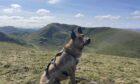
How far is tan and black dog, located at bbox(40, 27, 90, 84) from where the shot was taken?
9.73 m

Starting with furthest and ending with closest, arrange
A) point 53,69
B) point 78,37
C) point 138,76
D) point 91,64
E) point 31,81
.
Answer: point 91,64 → point 138,76 → point 31,81 → point 53,69 → point 78,37

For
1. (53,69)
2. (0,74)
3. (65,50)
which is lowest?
(0,74)

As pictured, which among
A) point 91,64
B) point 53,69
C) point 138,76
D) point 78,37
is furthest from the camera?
point 91,64

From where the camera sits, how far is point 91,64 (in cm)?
2098

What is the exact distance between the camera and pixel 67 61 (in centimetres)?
1012

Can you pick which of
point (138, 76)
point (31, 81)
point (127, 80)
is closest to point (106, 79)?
point (127, 80)

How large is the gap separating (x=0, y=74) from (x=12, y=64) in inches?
89.7

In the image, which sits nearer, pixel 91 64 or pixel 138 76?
pixel 138 76

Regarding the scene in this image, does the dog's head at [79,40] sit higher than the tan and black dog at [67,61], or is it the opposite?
the dog's head at [79,40]

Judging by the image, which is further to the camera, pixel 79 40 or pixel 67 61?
pixel 67 61

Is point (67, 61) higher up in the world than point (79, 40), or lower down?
lower down

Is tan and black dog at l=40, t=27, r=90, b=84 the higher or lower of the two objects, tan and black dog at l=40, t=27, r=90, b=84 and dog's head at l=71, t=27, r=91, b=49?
the lower

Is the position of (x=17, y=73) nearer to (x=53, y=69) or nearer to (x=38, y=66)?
(x=38, y=66)

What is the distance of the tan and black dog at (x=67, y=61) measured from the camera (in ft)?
31.9
